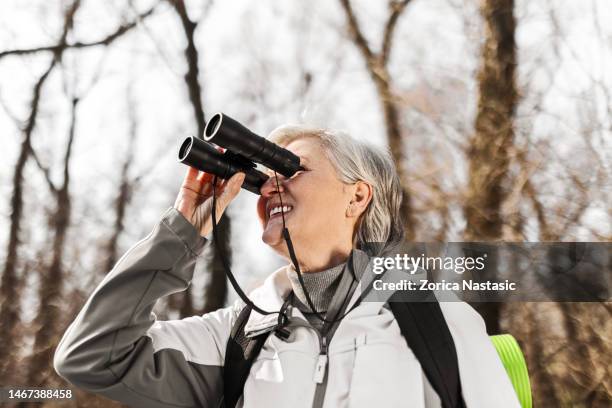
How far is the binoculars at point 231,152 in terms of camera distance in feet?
3.34

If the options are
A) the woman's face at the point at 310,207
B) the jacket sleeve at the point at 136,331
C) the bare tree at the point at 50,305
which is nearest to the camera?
the jacket sleeve at the point at 136,331

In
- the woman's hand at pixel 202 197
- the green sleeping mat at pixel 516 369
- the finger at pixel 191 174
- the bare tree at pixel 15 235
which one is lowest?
the green sleeping mat at pixel 516 369

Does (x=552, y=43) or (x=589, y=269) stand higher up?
(x=552, y=43)

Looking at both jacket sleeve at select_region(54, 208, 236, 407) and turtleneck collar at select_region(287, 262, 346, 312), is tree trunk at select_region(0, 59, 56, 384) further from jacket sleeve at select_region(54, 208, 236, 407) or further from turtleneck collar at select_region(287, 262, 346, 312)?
turtleneck collar at select_region(287, 262, 346, 312)

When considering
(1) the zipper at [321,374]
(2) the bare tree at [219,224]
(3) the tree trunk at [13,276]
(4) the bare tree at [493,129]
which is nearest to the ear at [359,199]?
(1) the zipper at [321,374]

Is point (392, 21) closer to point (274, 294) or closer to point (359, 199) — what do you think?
point (359, 199)

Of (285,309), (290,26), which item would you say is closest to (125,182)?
(290,26)

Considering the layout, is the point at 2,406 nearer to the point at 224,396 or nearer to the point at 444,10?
the point at 224,396

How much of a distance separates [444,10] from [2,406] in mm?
2324

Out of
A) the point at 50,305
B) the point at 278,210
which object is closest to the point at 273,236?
the point at 278,210

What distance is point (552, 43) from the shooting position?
2.50 metres

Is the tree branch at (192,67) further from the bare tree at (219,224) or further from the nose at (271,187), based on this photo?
the nose at (271,187)

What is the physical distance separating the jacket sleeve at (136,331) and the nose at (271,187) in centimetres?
17

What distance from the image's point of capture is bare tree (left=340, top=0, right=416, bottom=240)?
2.56 m
